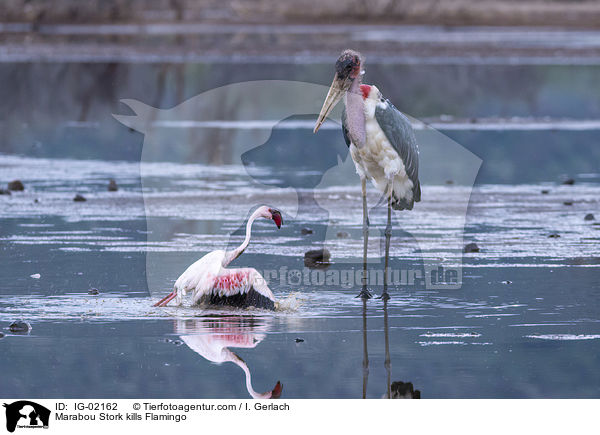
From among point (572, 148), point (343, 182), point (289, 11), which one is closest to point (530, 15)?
point (289, 11)

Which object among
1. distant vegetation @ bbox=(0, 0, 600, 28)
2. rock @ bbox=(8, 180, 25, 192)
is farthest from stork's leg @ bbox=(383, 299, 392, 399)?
distant vegetation @ bbox=(0, 0, 600, 28)

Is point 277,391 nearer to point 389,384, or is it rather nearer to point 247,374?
point 247,374

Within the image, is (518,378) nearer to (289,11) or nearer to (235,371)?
(235,371)

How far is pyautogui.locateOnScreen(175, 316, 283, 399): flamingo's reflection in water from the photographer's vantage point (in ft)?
21.8

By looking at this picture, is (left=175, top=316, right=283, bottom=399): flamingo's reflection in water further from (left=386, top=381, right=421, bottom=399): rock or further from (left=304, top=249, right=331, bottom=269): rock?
(left=304, top=249, right=331, bottom=269): rock

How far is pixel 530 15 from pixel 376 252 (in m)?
45.5

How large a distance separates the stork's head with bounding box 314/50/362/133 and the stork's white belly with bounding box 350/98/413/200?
0.59 feet

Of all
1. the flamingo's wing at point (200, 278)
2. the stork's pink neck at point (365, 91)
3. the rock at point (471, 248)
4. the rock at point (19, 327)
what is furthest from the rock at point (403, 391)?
the rock at point (471, 248)

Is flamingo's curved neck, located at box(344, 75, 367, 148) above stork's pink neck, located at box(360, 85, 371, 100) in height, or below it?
below

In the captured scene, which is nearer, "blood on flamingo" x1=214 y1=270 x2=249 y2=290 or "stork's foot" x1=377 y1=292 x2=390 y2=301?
"blood on flamingo" x1=214 y1=270 x2=249 y2=290
